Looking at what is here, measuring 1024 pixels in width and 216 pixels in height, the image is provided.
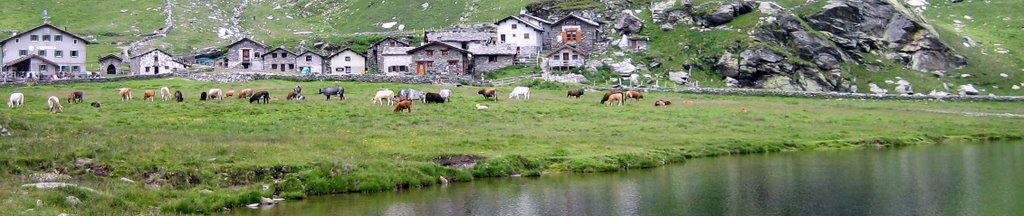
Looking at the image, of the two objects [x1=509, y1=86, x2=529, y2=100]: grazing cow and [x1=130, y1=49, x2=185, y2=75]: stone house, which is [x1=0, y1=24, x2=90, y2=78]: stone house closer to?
[x1=130, y1=49, x2=185, y2=75]: stone house

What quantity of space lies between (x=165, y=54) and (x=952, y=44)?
284 feet

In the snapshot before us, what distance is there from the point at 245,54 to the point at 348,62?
41.9ft

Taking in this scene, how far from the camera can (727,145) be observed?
65625 mm

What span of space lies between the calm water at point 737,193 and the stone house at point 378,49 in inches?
2748

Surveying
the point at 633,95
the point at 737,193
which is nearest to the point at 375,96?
the point at 633,95

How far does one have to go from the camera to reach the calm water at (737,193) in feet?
139

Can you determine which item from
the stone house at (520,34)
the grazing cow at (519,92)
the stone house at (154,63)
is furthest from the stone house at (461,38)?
the grazing cow at (519,92)

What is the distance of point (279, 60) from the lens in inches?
4956

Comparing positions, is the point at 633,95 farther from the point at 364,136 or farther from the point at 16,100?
the point at 16,100

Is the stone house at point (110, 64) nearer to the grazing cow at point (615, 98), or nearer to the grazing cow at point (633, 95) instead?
the grazing cow at point (633, 95)

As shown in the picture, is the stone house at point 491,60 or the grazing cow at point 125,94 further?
the stone house at point 491,60

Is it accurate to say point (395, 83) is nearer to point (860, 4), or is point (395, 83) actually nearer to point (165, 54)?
point (165, 54)

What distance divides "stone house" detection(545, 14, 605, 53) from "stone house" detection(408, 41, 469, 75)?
13.8m

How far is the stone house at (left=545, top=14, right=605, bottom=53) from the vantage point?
12783cm
